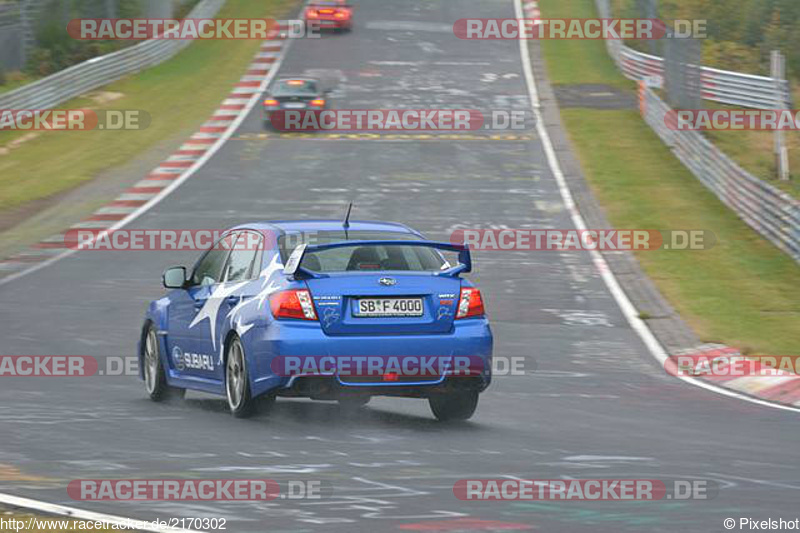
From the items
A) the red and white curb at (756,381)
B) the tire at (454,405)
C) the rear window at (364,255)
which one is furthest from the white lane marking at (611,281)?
the rear window at (364,255)

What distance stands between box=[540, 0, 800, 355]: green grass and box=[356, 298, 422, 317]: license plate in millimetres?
7048

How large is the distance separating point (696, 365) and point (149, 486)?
9.10 meters

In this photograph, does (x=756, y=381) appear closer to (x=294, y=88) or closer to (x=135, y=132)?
(x=294, y=88)

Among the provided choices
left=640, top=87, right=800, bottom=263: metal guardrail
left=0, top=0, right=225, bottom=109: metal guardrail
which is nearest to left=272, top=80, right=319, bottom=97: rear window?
left=0, top=0, right=225, bottom=109: metal guardrail

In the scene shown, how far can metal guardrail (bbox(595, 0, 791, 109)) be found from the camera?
42.5 m

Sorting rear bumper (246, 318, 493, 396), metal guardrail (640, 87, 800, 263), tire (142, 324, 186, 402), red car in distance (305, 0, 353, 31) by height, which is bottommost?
metal guardrail (640, 87, 800, 263)

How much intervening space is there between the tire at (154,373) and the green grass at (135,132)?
18.0 m

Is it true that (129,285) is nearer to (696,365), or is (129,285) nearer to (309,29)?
(696,365)

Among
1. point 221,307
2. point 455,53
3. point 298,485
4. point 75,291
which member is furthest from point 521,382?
point 455,53

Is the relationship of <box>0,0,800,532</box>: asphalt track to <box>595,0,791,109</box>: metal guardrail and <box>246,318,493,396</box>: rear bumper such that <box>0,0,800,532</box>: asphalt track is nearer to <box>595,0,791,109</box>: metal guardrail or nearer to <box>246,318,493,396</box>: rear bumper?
<box>246,318,493,396</box>: rear bumper

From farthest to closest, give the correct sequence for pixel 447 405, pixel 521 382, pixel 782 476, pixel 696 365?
pixel 696 365, pixel 521 382, pixel 447 405, pixel 782 476

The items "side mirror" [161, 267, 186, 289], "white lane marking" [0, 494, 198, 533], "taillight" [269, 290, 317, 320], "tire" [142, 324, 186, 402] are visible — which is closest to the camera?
"white lane marking" [0, 494, 198, 533]

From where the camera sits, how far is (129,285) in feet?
71.1

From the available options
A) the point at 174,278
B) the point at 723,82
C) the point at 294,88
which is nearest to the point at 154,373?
the point at 174,278
